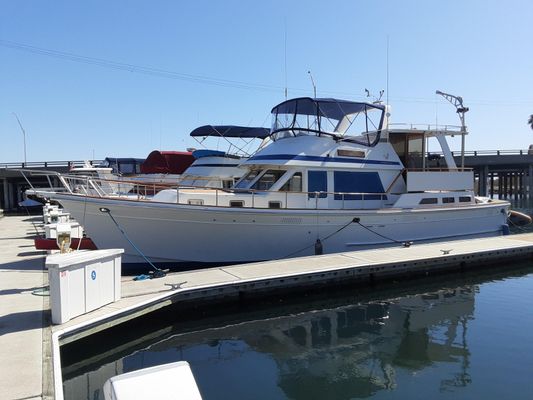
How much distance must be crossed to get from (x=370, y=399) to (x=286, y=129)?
366 inches

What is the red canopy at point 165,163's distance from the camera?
25411mm

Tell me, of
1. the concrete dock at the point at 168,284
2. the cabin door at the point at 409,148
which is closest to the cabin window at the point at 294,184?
the concrete dock at the point at 168,284

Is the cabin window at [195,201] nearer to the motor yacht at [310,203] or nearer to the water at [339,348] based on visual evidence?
the motor yacht at [310,203]

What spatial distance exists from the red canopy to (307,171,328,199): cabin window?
14680 millimetres

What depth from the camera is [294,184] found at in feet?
41.2

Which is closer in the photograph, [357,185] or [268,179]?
[268,179]

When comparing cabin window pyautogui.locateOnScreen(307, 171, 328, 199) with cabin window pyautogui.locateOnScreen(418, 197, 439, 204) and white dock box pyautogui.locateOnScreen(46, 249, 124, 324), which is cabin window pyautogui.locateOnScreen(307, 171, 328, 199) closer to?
cabin window pyautogui.locateOnScreen(418, 197, 439, 204)

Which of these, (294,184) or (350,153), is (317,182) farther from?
(350,153)

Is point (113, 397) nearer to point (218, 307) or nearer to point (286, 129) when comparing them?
point (218, 307)

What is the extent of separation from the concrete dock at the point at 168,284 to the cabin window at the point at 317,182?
1999mm

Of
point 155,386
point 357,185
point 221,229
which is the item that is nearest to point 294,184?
point 357,185

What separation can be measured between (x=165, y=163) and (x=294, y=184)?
48.8ft

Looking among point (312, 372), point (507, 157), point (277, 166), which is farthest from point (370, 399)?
point (507, 157)

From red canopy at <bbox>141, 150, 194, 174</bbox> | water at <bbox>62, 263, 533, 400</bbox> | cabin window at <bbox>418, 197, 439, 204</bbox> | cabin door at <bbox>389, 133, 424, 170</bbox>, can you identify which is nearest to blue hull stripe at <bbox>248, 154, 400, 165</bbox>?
cabin door at <bbox>389, 133, 424, 170</bbox>
